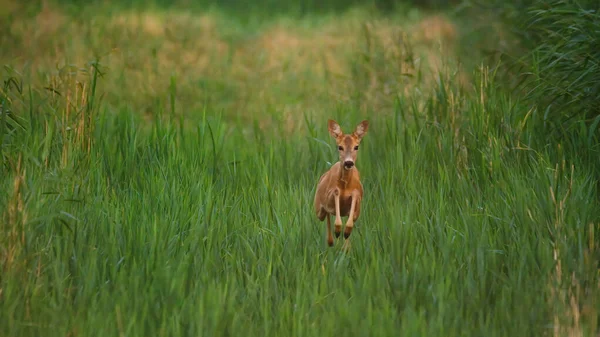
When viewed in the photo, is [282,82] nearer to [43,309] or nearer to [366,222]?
[366,222]

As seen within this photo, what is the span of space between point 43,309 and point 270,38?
310 inches

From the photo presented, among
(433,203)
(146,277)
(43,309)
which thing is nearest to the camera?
(43,309)

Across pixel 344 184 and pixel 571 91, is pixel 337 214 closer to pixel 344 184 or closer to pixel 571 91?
pixel 344 184

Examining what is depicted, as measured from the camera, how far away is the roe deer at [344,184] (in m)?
3.87

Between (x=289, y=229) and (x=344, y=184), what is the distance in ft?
2.51

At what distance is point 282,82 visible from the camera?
9.75 metres

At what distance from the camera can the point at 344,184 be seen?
4.02 metres

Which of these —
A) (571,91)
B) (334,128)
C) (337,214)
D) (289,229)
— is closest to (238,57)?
(571,91)

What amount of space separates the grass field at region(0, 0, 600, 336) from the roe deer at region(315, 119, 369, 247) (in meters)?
0.35

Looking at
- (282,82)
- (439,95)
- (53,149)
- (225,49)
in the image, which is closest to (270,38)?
(225,49)

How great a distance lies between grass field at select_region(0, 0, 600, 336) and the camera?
152 inches

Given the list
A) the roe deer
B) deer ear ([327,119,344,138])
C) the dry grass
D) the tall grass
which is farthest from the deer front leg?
the dry grass

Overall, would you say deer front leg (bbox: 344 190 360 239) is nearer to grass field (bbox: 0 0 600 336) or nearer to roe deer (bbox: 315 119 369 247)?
roe deer (bbox: 315 119 369 247)

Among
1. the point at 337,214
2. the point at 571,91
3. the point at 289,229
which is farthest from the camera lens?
the point at 571,91
